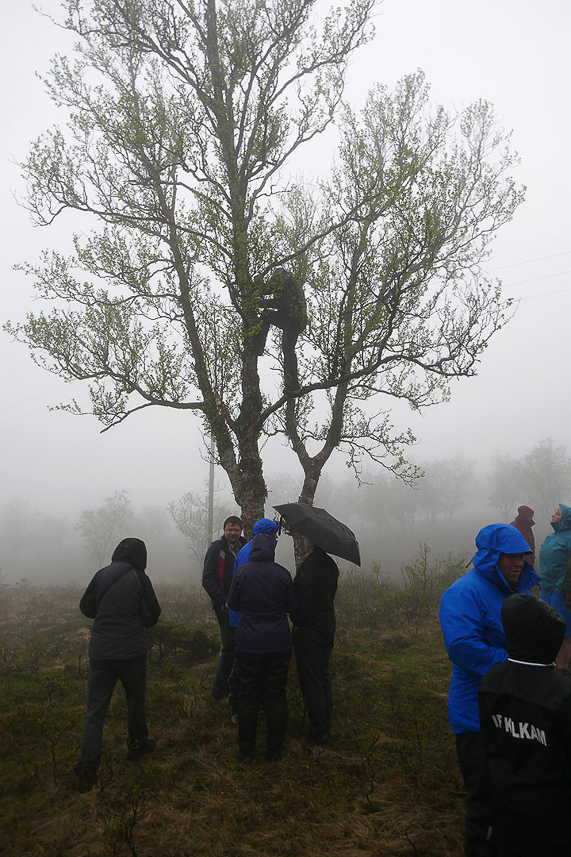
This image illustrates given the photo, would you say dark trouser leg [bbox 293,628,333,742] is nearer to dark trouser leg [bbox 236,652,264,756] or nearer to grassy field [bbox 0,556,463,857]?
grassy field [bbox 0,556,463,857]

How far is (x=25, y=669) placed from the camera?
24.8 feet

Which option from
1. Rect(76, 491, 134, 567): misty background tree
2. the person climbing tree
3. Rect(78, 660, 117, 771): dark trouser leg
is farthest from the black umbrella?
Rect(76, 491, 134, 567): misty background tree

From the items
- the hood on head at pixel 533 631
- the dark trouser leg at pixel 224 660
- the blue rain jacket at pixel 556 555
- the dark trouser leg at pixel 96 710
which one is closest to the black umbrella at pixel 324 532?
the dark trouser leg at pixel 224 660

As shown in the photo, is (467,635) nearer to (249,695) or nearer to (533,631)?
(533,631)

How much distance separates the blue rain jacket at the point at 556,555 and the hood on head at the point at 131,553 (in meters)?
4.96

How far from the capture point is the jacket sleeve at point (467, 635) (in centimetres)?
262

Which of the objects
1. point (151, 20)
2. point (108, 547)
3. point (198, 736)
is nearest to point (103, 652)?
point (198, 736)

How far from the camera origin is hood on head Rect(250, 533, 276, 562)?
14.8 ft

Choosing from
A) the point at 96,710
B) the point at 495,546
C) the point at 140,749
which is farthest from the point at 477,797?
the point at 140,749

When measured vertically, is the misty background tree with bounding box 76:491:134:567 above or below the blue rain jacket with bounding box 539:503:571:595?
below

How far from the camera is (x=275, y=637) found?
430 centimetres

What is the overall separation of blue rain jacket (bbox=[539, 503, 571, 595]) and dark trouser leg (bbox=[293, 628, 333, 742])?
127 inches

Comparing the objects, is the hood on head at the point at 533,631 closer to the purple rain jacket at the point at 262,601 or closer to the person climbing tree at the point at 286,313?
the purple rain jacket at the point at 262,601

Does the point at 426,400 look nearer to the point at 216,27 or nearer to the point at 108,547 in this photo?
the point at 216,27
